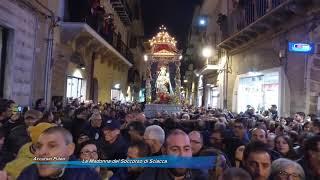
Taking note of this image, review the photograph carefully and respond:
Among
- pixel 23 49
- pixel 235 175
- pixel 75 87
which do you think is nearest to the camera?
pixel 235 175

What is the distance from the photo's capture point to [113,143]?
19.1 ft

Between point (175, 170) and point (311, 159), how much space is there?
1.96 meters


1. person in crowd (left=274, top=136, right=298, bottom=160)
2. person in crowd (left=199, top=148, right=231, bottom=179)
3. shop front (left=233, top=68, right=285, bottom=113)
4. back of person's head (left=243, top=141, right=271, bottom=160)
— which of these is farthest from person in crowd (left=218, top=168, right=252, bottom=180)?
shop front (left=233, top=68, right=285, bottom=113)

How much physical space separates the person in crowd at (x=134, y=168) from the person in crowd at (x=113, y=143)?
4.18 ft

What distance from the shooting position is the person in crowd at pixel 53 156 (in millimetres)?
2883

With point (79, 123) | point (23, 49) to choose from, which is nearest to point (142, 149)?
point (79, 123)

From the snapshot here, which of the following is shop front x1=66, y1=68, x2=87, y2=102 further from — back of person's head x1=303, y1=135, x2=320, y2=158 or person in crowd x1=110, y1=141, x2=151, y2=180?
back of person's head x1=303, y1=135, x2=320, y2=158

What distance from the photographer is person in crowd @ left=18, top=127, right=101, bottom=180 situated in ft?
9.46

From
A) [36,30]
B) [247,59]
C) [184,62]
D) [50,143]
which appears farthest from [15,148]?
[184,62]

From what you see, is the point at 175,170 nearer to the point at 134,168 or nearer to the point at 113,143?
the point at 134,168

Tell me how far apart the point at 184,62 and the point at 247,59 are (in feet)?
119

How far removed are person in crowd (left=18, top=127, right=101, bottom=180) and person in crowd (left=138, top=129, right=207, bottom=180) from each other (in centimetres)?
68

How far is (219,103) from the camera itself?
95.2 ft

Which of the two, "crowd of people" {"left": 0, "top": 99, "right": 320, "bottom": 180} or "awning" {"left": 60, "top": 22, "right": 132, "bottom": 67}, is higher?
"awning" {"left": 60, "top": 22, "right": 132, "bottom": 67}
